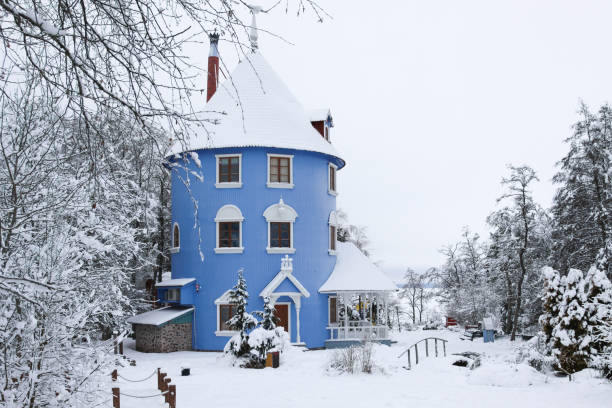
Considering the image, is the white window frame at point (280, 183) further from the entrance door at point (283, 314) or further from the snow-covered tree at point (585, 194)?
the snow-covered tree at point (585, 194)

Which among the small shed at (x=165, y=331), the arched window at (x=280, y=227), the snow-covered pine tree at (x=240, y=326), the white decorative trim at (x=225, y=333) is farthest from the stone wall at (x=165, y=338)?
the snow-covered pine tree at (x=240, y=326)

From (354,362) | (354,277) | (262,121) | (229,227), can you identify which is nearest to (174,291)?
(229,227)

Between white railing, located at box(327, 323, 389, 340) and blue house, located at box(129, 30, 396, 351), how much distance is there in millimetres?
44

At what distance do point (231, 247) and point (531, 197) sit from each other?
643 inches

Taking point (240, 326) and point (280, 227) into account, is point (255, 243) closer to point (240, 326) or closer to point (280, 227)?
point (280, 227)

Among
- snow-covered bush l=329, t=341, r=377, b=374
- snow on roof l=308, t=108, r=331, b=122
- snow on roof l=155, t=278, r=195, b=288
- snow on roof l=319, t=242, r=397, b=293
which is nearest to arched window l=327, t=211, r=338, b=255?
snow on roof l=319, t=242, r=397, b=293

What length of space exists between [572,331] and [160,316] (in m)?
15.6

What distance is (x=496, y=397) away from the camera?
1250cm

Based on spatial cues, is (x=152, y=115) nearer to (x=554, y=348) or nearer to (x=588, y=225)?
(x=554, y=348)

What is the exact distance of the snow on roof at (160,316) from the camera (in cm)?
2297

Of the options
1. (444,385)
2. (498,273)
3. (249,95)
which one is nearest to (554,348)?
(444,385)

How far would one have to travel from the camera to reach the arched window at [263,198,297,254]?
79.0ft

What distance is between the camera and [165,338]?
23.2m

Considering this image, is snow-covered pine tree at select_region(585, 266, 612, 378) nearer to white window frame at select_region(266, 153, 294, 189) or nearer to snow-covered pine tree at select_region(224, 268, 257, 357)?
snow-covered pine tree at select_region(224, 268, 257, 357)
